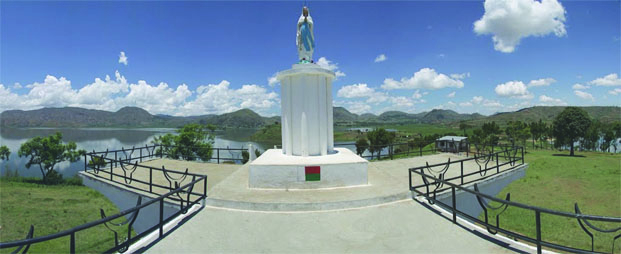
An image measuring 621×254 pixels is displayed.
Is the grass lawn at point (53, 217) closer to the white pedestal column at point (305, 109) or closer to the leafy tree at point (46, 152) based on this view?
the white pedestal column at point (305, 109)

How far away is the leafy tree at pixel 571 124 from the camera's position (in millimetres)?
35781

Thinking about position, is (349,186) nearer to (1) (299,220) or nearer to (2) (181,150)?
(1) (299,220)

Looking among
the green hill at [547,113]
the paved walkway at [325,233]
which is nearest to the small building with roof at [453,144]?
the paved walkway at [325,233]

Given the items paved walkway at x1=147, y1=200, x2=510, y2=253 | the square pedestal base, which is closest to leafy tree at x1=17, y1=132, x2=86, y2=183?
the square pedestal base

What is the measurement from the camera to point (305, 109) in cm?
946

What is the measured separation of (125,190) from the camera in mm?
8609

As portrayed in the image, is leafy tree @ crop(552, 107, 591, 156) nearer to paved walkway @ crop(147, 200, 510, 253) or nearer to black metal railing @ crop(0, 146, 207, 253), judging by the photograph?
paved walkway @ crop(147, 200, 510, 253)

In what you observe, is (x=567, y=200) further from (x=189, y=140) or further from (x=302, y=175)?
(x=189, y=140)

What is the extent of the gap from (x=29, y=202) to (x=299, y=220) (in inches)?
749

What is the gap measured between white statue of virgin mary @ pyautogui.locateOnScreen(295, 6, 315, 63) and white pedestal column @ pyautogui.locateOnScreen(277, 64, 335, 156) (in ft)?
2.44

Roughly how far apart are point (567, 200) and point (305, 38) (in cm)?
1646

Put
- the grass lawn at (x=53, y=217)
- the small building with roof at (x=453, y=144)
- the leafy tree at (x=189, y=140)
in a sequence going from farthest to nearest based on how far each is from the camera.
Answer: the leafy tree at (x=189, y=140) < the small building with roof at (x=453, y=144) < the grass lawn at (x=53, y=217)

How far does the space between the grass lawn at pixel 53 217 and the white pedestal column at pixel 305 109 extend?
7.86 meters

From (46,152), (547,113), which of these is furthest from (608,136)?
(547,113)
